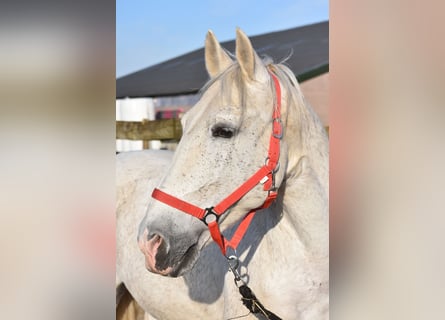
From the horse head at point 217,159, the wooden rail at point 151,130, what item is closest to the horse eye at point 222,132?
the horse head at point 217,159

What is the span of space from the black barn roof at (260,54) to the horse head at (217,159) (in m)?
0.18

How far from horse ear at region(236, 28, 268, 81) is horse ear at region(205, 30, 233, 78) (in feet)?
0.41

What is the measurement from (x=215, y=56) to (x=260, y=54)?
0.38 feet

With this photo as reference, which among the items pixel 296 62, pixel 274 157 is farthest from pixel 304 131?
pixel 296 62

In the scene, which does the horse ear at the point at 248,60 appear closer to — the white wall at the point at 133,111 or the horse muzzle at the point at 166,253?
the horse muzzle at the point at 166,253

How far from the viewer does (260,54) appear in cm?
114

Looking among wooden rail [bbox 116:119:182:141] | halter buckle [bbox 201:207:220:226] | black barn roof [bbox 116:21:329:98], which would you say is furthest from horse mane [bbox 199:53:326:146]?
wooden rail [bbox 116:119:182:141]

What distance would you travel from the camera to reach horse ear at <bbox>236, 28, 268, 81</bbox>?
929mm

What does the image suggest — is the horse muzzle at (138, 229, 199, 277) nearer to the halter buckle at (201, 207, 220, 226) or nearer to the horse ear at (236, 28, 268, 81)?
the halter buckle at (201, 207, 220, 226)

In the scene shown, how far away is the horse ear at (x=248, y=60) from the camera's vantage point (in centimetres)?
93

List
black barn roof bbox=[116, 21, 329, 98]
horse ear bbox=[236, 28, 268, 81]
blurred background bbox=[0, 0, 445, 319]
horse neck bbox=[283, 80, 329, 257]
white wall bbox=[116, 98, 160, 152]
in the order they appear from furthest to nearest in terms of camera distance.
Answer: white wall bbox=[116, 98, 160, 152], black barn roof bbox=[116, 21, 329, 98], horse neck bbox=[283, 80, 329, 257], horse ear bbox=[236, 28, 268, 81], blurred background bbox=[0, 0, 445, 319]
